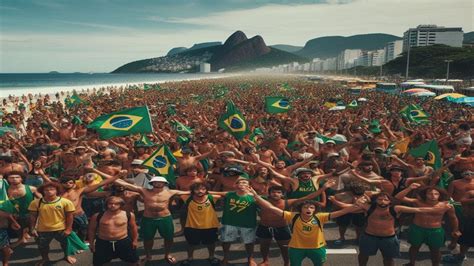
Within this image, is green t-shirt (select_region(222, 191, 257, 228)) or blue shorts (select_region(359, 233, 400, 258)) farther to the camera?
green t-shirt (select_region(222, 191, 257, 228))

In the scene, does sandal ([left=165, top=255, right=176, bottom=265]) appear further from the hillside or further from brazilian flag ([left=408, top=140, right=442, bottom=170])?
the hillside

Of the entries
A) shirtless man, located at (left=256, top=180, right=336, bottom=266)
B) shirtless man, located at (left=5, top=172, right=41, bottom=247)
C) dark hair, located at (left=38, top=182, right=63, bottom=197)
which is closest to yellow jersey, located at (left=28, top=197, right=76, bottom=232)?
dark hair, located at (left=38, top=182, right=63, bottom=197)

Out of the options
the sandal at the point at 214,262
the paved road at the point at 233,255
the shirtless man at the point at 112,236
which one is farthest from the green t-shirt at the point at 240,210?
the shirtless man at the point at 112,236

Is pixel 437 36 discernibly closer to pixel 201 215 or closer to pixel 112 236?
pixel 201 215

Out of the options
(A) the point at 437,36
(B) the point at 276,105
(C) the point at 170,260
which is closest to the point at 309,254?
(C) the point at 170,260

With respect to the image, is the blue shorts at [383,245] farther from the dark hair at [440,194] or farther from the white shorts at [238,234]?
the white shorts at [238,234]
